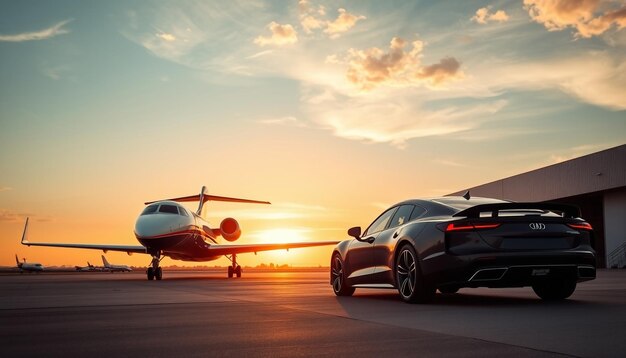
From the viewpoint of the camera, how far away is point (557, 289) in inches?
358

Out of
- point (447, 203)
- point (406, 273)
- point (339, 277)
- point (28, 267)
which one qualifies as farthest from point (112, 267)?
point (447, 203)

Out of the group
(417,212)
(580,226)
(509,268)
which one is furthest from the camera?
(417,212)

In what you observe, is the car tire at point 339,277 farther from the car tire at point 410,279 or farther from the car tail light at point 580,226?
the car tail light at point 580,226

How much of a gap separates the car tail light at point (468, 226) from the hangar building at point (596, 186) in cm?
3180

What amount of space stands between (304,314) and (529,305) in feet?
9.57

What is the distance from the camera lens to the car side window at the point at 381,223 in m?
10.2

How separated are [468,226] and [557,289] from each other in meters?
2.04

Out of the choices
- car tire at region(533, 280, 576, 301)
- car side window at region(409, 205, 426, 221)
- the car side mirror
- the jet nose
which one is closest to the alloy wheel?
car side window at region(409, 205, 426, 221)

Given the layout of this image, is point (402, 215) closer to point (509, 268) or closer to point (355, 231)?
point (355, 231)

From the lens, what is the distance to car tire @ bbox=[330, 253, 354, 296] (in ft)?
35.9

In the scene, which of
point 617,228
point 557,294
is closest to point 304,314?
point 557,294

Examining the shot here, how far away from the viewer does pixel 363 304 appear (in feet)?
29.2

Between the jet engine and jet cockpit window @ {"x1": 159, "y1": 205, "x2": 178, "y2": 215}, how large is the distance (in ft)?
14.1

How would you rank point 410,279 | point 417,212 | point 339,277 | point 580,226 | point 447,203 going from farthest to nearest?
point 339,277 < point 417,212 < point 447,203 < point 410,279 < point 580,226
